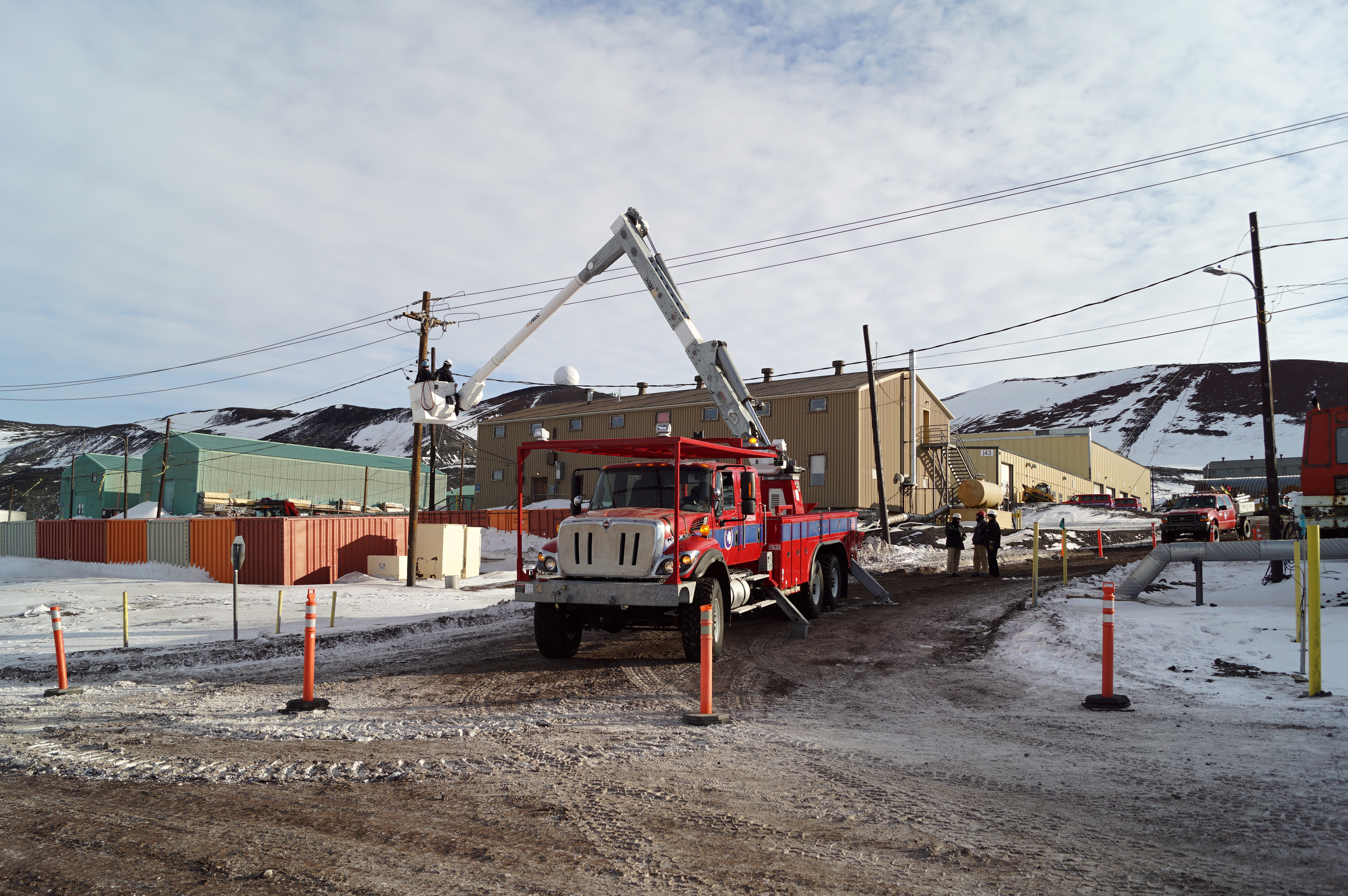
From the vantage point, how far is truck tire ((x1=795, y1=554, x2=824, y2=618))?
13805 mm

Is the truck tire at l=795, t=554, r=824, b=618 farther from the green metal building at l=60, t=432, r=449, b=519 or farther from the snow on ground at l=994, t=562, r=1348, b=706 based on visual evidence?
the green metal building at l=60, t=432, r=449, b=519

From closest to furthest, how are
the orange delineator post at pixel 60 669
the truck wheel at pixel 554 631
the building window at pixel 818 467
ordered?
the orange delineator post at pixel 60 669, the truck wheel at pixel 554 631, the building window at pixel 818 467

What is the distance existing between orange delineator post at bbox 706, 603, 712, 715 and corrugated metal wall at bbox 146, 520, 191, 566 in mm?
22006

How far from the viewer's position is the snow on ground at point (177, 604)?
13508 millimetres

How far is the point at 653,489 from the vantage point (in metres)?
10.9

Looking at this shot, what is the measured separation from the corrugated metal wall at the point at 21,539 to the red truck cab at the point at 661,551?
29.5m

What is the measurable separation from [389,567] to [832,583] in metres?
13.7

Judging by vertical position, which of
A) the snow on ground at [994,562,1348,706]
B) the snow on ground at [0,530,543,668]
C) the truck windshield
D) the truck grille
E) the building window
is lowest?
the snow on ground at [0,530,543,668]

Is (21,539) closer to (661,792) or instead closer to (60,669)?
(60,669)

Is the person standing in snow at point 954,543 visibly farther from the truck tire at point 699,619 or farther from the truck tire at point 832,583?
the truck tire at point 699,619

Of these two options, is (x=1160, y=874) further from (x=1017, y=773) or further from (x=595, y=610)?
(x=595, y=610)

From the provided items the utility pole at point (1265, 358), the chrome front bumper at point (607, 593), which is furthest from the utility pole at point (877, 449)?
the chrome front bumper at point (607, 593)

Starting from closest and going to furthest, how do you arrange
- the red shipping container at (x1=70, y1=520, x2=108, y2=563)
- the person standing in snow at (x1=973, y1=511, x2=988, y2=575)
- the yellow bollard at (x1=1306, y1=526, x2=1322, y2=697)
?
the yellow bollard at (x1=1306, y1=526, x2=1322, y2=697) → the person standing in snow at (x1=973, y1=511, x2=988, y2=575) → the red shipping container at (x1=70, y1=520, x2=108, y2=563)

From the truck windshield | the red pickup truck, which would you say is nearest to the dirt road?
the truck windshield
